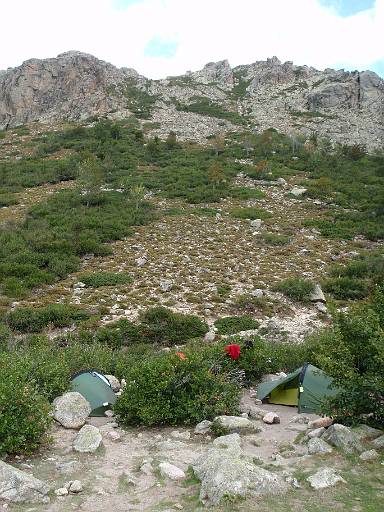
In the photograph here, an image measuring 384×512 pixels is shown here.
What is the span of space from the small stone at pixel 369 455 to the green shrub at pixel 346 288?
12.4 meters

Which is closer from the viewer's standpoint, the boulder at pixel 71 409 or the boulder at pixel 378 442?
the boulder at pixel 378 442

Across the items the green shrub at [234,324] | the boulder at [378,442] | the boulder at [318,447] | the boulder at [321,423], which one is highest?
the boulder at [378,442]

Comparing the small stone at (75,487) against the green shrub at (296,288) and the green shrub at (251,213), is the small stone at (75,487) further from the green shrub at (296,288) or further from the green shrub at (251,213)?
the green shrub at (251,213)

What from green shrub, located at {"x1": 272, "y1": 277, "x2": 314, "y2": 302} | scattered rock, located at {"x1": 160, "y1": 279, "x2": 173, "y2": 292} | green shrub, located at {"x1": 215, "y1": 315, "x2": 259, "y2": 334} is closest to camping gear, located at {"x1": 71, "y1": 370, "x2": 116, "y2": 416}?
green shrub, located at {"x1": 215, "y1": 315, "x2": 259, "y2": 334}

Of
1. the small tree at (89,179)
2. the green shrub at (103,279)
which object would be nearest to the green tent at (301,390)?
the green shrub at (103,279)

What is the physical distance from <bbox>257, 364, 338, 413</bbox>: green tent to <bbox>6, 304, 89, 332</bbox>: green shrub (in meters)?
7.07

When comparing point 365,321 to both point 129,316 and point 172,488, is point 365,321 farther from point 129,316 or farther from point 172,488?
point 129,316

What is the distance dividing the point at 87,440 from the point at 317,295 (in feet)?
41.1

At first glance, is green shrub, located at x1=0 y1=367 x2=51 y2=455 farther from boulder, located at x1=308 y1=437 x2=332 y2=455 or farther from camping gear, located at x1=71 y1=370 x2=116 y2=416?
boulder, located at x1=308 y1=437 x2=332 y2=455

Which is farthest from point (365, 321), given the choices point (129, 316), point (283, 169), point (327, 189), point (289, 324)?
point (283, 169)

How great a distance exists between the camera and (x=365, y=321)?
7.39m

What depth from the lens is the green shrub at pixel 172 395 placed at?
8.22 meters

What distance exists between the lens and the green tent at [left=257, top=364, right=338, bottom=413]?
30.8ft

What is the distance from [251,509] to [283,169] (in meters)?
35.3
